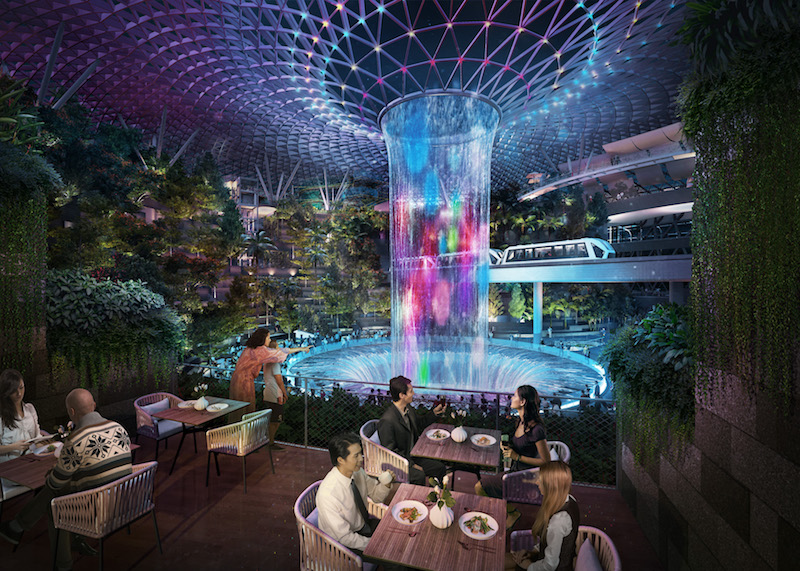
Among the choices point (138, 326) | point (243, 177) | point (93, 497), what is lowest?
point (93, 497)

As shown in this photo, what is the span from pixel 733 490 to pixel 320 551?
2.83m

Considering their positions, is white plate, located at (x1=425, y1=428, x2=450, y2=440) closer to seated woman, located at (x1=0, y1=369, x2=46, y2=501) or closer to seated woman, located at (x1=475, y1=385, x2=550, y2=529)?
seated woman, located at (x1=475, y1=385, x2=550, y2=529)

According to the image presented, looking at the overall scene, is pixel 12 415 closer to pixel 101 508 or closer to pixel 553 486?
pixel 101 508

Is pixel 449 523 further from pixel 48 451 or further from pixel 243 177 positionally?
pixel 243 177

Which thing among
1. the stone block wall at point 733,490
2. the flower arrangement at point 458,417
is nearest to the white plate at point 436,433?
the flower arrangement at point 458,417

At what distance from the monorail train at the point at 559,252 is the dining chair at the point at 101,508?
17798 millimetres

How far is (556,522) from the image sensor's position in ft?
8.04

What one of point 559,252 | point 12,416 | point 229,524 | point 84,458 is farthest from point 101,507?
point 559,252

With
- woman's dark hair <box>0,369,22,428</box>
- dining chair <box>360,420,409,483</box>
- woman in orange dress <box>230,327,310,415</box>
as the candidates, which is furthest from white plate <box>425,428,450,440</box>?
woman's dark hair <box>0,369,22,428</box>

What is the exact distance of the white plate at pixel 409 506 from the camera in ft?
8.89

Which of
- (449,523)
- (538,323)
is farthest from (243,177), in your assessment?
(449,523)

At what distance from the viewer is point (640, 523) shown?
4.04 meters

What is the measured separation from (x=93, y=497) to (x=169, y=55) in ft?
67.3

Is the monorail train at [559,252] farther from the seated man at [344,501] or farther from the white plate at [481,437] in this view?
the seated man at [344,501]
